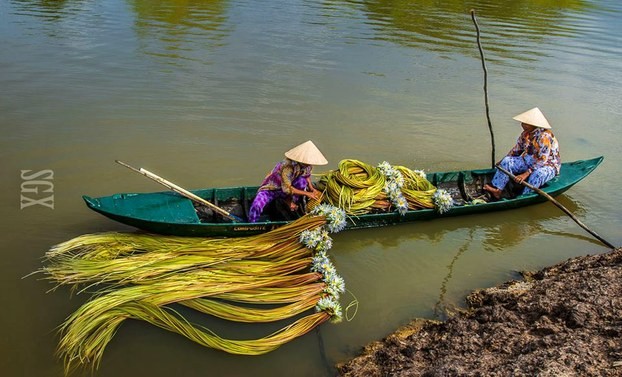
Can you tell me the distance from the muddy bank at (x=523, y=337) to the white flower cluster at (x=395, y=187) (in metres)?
1.54

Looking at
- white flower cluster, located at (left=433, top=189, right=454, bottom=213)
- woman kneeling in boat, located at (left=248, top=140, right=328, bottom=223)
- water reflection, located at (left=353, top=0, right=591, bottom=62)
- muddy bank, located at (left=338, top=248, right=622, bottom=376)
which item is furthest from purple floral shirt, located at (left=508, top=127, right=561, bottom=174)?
water reflection, located at (left=353, top=0, right=591, bottom=62)

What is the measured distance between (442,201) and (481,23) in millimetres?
13044

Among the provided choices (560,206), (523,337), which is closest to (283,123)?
(560,206)

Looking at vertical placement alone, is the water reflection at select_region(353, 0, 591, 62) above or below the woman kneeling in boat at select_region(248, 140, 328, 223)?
A: above

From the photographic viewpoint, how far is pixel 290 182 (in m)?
5.98

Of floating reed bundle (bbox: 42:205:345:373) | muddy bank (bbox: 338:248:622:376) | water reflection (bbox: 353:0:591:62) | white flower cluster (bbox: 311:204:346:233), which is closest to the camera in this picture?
muddy bank (bbox: 338:248:622:376)

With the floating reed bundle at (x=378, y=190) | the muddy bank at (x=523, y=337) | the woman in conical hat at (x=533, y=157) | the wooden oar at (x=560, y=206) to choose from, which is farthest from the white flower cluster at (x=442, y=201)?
the muddy bank at (x=523, y=337)

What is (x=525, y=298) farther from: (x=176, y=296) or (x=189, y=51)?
(x=189, y=51)

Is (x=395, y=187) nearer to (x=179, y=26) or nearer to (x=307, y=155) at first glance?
(x=307, y=155)

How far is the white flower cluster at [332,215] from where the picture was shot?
5832mm

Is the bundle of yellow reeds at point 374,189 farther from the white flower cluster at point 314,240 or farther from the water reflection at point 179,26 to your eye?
the water reflection at point 179,26

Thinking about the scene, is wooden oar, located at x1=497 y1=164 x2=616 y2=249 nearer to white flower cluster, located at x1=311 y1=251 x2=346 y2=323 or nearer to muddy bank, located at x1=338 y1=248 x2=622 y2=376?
muddy bank, located at x1=338 y1=248 x2=622 y2=376

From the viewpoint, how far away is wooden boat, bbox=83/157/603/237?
5621 mm

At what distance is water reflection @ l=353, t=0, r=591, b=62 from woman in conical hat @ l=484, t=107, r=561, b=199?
7.54 meters
